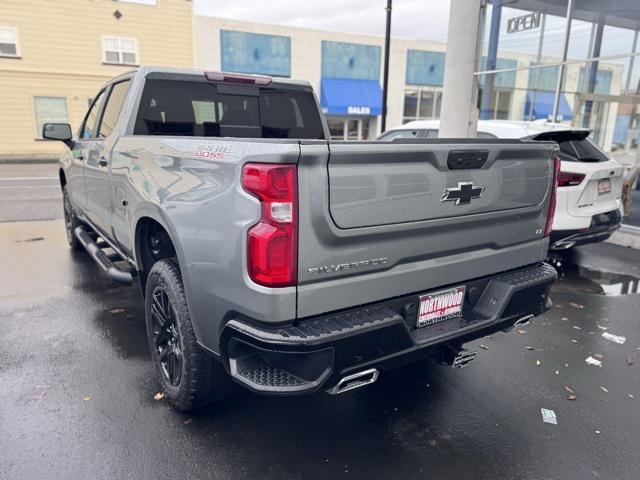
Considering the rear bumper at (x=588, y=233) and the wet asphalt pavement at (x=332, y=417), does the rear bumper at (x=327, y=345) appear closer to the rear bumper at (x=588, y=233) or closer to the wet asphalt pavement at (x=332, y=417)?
the wet asphalt pavement at (x=332, y=417)

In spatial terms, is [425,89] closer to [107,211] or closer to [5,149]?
[5,149]

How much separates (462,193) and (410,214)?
39 centimetres

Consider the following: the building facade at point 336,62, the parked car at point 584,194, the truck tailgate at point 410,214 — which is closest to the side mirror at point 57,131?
the parked car at point 584,194

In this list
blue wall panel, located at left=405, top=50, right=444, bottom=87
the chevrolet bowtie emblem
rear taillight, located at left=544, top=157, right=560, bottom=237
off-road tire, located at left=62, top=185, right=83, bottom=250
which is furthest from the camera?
blue wall panel, located at left=405, top=50, right=444, bottom=87

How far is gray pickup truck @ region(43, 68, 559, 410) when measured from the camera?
82.8 inches

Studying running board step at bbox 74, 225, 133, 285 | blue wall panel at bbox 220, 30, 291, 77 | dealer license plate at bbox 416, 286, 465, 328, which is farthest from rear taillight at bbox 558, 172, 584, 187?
blue wall panel at bbox 220, 30, 291, 77

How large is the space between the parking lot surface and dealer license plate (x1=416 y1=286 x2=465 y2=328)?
716 mm

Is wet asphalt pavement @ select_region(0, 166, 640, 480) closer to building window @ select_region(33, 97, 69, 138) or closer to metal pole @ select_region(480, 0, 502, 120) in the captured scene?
metal pole @ select_region(480, 0, 502, 120)

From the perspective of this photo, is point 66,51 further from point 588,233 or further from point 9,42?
point 588,233

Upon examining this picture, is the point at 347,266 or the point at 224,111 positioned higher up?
the point at 224,111

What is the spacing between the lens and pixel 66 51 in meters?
22.5

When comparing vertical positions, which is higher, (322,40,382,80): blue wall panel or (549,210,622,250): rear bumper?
(322,40,382,80): blue wall panel

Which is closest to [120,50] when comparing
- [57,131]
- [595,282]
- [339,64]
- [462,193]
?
[339,64]

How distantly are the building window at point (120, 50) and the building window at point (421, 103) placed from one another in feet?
48.3
